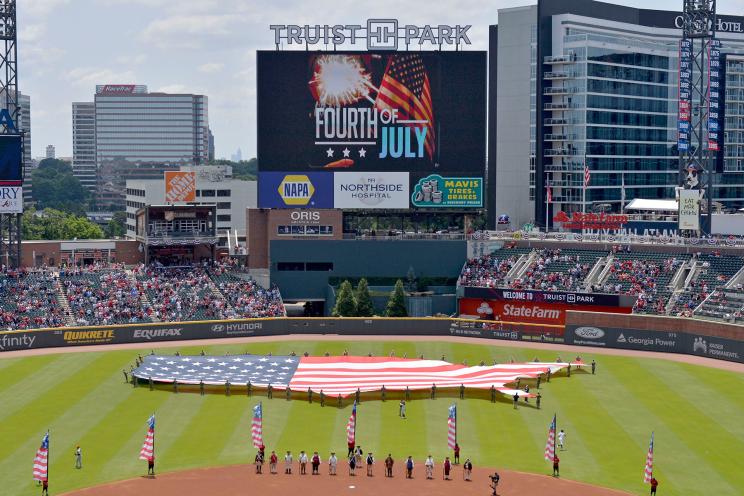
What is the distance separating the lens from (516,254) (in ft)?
360

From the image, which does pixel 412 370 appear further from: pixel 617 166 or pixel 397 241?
pixel 617 166

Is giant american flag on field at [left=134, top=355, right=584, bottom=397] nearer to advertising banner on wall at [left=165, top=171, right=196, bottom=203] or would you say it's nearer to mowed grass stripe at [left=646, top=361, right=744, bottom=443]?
mowed grass stripe at [left=646, top=361, right=744, bottom=443]

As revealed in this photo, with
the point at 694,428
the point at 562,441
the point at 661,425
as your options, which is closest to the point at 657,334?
the point at 661,425

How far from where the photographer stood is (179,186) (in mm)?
106125

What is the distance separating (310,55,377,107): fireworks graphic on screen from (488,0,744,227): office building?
123 ft

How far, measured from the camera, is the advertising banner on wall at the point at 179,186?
347ft

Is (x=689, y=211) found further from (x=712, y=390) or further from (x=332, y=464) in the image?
(x=332, y=464)

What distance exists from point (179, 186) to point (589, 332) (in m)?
40.0

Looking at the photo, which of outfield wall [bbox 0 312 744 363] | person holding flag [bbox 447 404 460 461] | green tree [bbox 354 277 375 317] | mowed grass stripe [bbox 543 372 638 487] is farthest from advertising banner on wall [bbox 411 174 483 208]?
person holding flag [bbox 447 404 460 461]

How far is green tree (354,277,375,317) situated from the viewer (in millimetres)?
101750

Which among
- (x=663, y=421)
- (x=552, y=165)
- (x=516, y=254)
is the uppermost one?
(x=552, y=165)

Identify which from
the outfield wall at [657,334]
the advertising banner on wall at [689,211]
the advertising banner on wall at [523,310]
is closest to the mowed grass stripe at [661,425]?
the outfield wall at [657,334]

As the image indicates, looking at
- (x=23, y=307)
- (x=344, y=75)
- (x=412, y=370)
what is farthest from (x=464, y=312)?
(x=23, y=307)

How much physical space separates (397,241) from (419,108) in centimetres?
1257
